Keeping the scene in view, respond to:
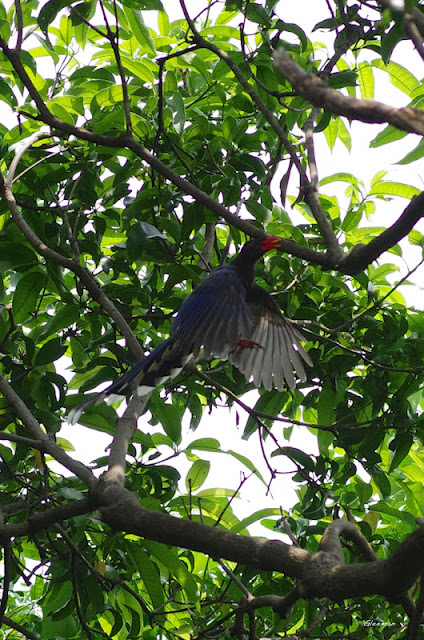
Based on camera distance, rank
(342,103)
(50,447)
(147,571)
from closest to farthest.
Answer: (342,103), (50,447), (147,571)

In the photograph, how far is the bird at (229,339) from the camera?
2.64m

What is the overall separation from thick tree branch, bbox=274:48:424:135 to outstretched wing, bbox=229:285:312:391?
1.68 m

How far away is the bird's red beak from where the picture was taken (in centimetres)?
258

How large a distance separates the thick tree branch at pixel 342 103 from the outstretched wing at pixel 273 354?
5.53 feet

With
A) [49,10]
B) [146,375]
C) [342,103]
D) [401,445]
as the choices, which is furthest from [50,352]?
[342,103]

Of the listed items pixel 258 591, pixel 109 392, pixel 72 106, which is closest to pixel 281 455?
pixel 258 591

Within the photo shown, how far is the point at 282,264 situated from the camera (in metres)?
2.81

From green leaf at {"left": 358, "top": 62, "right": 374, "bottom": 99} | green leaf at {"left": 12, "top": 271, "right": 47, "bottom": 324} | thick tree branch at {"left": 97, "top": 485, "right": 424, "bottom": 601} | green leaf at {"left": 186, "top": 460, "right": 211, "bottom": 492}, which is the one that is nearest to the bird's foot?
green leaf at {"left": 186, "top": 460, "right": 211, "bottom": 492}

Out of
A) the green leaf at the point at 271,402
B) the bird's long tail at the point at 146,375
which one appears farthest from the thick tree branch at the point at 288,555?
the green leaf at the point at 271,402

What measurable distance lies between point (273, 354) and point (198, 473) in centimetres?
56

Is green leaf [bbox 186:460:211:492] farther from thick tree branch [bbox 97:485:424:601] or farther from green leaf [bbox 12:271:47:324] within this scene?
thick tree branch [bbox 97:485:424:601]

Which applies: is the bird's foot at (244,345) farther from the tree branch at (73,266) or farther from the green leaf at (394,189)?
the green leaf at (394,189)

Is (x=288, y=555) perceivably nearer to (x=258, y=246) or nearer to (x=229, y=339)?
(x=229, y=339)

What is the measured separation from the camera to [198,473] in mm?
3049
